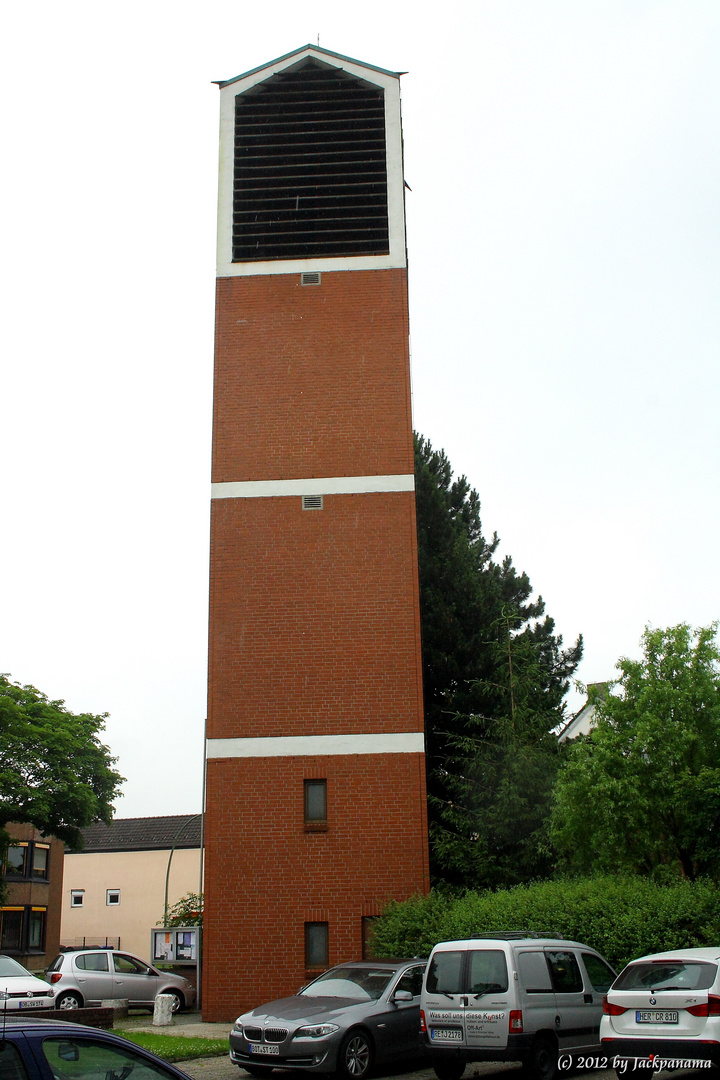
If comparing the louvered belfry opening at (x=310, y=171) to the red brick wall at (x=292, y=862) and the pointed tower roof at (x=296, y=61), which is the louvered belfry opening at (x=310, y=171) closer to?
the pointed tower roof at (x=296, y=61)

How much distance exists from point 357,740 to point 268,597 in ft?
11.1

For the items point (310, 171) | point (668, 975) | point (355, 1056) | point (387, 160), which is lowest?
point (355, 1056)

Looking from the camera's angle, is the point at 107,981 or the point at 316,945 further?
the point at 107,981

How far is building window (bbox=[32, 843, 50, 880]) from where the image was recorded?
4644 cm

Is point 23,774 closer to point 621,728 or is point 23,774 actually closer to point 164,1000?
point 164,1000

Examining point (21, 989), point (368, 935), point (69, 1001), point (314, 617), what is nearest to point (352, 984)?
point (368, 935)

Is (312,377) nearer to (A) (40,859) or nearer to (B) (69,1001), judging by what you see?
(B) (69,1001)

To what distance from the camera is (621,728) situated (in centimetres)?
1938

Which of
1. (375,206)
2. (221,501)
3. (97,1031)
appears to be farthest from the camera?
(375,206)

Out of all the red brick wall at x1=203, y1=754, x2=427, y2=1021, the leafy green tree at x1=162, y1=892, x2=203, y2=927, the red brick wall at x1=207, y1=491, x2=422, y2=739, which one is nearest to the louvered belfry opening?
the red brick wall at x1=207, y1=491, x2=422, y2=739

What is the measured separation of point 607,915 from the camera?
579 inches

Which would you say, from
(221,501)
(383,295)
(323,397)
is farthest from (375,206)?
(221,501)

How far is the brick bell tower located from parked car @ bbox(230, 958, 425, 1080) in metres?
5.63

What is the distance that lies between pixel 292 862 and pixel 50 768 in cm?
1617
